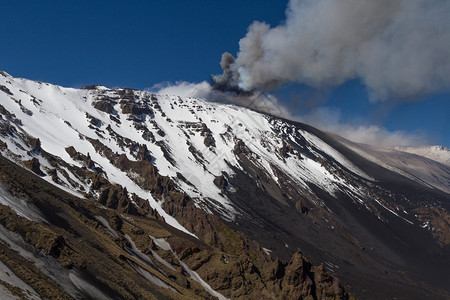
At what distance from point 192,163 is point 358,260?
81580 mm

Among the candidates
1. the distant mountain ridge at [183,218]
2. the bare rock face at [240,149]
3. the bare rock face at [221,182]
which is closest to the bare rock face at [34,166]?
the distant mountain ridge at [183,218]

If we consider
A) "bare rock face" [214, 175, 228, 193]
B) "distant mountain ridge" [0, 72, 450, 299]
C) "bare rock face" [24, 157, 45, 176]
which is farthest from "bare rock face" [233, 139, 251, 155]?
"bare rock face" [24, 157, 45, 176]

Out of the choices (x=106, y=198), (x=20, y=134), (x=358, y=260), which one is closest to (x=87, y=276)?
(x=106, y=198)

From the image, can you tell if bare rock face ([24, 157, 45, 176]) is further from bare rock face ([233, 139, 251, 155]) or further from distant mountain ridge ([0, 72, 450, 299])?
bare rock face ([233, 139, 251, 155])

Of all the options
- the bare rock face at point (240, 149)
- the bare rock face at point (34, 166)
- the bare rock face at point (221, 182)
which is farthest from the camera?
the bare rock face at point (240, 149)

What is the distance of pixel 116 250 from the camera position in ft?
114

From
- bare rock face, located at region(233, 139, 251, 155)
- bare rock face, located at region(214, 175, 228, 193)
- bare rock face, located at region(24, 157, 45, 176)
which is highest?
bare rock face, located at region(233, 139, 251, 155)

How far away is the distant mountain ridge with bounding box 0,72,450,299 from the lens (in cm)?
3259

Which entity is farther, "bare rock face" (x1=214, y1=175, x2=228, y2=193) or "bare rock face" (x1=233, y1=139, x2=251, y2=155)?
"bare rock face" (x1=233, y1=139, x2=251, y2=155)

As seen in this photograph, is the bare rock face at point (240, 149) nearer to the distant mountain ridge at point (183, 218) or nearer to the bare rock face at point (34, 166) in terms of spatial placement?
the distant mountain ridge at point (183, 218)

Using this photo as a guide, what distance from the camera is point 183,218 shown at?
106938 millimetres

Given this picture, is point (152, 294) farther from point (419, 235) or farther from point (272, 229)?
point (419, 235)

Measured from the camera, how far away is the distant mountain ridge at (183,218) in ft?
107

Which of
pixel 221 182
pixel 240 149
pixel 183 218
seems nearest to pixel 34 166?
pixel 183 218
